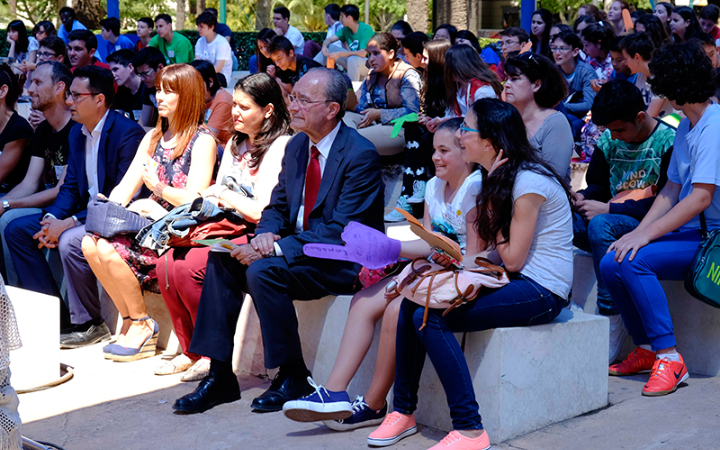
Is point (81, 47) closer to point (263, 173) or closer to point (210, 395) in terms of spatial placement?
point (263, 173)

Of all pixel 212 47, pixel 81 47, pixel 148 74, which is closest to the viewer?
pixel 148 74

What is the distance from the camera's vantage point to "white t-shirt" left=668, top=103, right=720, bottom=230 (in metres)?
3.81

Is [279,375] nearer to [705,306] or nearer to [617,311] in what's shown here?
[617,311]

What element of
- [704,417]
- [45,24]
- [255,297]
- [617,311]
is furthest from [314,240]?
[45,24]

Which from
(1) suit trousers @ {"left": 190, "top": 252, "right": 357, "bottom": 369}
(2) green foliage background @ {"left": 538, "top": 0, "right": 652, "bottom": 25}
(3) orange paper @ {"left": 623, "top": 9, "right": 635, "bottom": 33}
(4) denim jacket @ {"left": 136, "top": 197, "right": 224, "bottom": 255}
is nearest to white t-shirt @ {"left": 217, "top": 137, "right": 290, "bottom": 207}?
(4) denim jacket @ {"left": 136, "top": 197, "right": 224, "bottom": 255}

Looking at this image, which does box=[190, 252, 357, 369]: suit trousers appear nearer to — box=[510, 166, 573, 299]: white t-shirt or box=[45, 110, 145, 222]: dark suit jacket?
box=[510, 166, 573, 299]: white t-shirt

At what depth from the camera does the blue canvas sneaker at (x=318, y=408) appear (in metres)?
3.49

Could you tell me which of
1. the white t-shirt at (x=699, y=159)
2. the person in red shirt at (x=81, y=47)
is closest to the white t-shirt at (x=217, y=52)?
the person in red shirt at (x=81, y=47)

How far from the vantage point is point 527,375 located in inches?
134

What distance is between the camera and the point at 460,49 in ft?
20.2

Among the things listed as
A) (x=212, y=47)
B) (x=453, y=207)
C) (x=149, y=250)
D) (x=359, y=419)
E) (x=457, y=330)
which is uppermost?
(x=212, y=47)

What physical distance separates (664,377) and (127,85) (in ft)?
21.3

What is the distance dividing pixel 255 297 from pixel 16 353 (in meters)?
1.45

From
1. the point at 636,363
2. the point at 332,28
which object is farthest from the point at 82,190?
the point at 332,28
